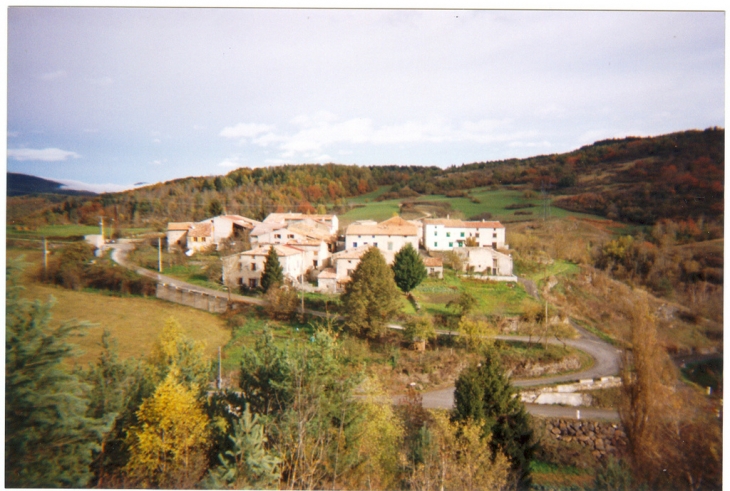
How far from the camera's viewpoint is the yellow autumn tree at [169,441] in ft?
10.8

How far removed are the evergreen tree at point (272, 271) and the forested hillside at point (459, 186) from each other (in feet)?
1.87

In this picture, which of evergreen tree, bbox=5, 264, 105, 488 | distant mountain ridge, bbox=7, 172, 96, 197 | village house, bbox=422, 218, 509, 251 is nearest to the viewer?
evergreen tree, bbox=5, 264, 105, 488

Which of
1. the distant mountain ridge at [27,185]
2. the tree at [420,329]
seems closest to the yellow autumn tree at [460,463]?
the tree at [420,329]

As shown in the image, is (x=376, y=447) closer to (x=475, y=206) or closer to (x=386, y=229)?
(x=386, y=229)

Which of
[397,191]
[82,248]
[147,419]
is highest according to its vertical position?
[397,191]

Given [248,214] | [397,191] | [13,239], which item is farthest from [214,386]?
[397,191]

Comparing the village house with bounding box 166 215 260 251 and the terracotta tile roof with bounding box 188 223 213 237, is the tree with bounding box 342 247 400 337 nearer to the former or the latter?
the village house with bounding box 166 215 260 251

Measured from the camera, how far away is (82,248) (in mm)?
4312

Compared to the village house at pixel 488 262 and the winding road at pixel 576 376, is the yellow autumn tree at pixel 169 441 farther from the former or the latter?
the village house at pixel 488 262

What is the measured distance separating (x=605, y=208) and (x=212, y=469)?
15.7ft

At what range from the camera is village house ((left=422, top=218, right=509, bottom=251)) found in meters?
4.25

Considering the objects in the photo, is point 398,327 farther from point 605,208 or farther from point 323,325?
point 605,208

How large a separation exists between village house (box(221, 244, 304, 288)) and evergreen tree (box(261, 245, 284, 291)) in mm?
59

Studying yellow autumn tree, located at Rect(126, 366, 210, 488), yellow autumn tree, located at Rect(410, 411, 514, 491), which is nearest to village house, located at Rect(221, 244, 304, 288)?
yellow autumn tree, located at Rect(126, 366, 210, 488)
